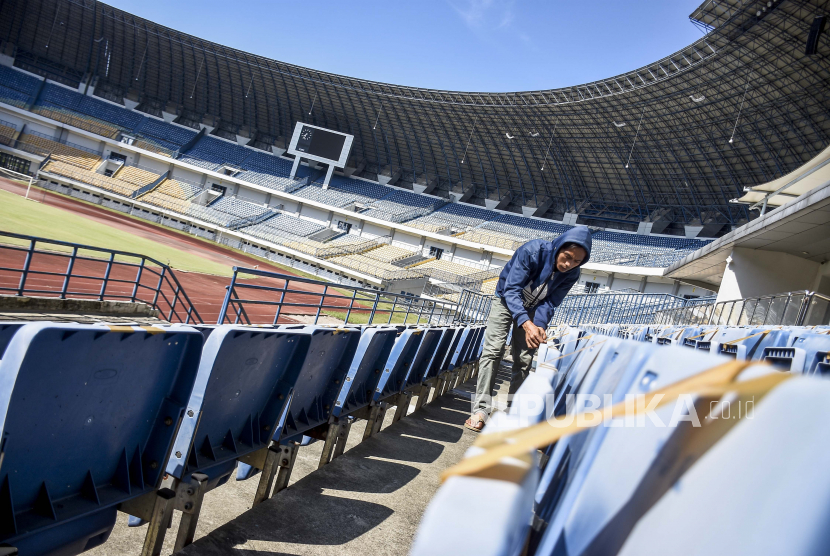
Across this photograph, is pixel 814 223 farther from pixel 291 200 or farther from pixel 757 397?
pixel 291 200

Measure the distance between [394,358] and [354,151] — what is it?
56.9 meters

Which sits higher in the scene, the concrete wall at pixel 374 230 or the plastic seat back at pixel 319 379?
the concrete wall at pixel 374 230

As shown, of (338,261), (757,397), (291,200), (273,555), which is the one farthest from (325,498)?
(291,200)

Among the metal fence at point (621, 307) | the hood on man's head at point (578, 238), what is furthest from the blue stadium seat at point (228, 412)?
the metal fence at point (621, 307)

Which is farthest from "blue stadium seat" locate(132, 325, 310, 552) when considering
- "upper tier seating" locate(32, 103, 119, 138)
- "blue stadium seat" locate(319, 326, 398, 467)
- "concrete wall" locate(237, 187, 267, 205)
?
"upper tier seating" locate(32, 103, 119, 138)

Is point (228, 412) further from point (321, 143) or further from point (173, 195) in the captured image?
point (173, 195)

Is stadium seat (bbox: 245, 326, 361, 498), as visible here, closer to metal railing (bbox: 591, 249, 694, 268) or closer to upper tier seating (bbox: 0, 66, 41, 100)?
metal railing (bbox: 591, 249, 694, 268)

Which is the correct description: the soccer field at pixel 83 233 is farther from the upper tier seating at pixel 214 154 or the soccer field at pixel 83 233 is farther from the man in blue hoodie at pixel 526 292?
the upper tier seating at pixel 214 154

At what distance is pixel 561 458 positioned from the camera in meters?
1.98

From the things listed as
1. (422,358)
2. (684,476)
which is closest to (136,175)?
(422,358)

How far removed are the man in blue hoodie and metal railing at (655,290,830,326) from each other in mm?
4705

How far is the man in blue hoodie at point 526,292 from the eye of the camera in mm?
5078

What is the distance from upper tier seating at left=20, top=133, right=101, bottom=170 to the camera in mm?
51375

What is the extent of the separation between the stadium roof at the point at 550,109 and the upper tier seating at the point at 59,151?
10236 millimetres
